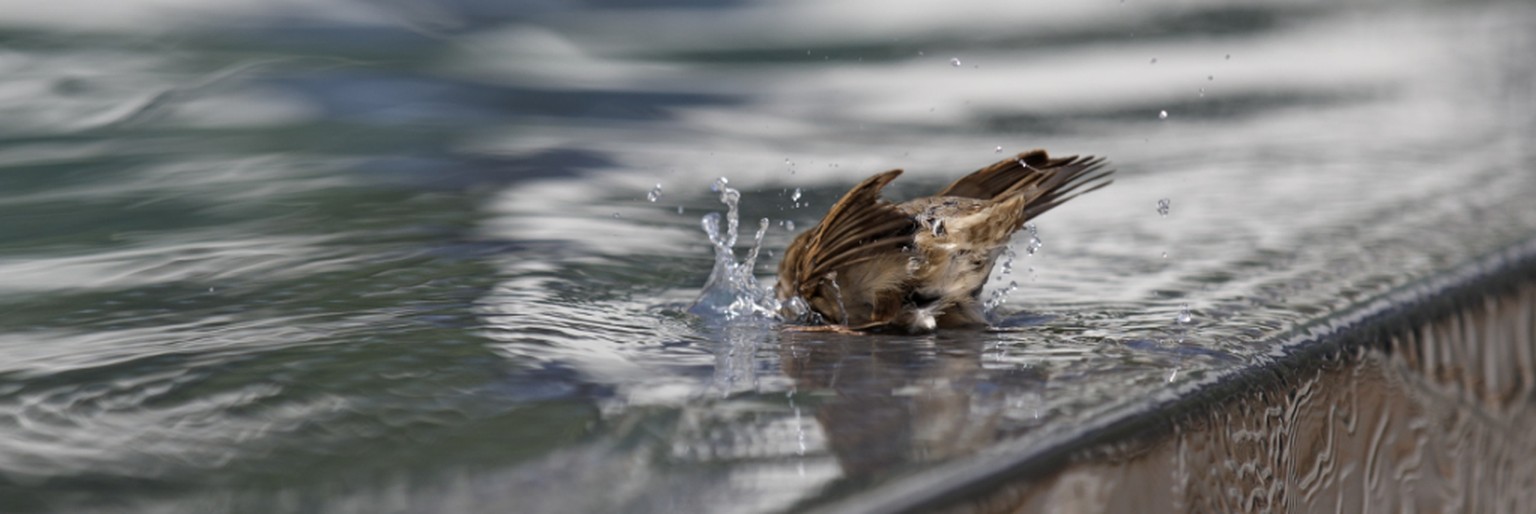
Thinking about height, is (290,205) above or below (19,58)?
below

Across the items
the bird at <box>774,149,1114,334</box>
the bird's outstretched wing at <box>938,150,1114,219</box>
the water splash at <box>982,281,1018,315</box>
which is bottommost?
the water splash at <box>982,281,1018,315</box>

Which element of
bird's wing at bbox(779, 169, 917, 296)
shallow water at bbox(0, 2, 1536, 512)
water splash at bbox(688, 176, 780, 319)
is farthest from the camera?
water splash at bbox(688, 176, 780, 319)

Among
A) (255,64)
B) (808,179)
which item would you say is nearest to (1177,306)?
(808,179)

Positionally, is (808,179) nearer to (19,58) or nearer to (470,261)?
(470,261)

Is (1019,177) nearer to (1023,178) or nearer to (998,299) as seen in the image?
(1023,178)

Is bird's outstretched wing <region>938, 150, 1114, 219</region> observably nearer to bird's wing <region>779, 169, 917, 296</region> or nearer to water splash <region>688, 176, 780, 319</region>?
bird's wing <region>779, 169, 917, 296</region>

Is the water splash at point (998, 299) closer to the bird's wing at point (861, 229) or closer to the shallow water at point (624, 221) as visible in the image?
the shallow water at point (624, 221)

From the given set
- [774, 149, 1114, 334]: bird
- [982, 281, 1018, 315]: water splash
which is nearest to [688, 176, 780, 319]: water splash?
[774, 149, 1114, 334]: bird

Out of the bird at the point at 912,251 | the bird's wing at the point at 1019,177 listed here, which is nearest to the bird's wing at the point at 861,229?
the bird at the point at 912,251
